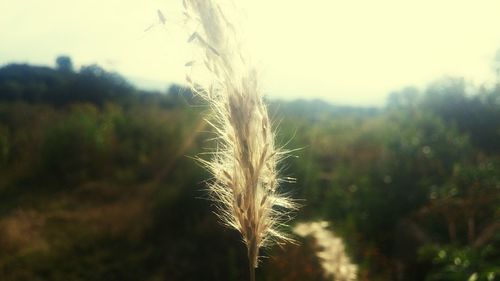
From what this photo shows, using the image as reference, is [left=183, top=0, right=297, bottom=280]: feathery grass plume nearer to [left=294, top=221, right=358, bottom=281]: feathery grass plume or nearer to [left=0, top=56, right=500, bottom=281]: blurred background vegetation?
[left=0, top=56, right=500, bottom=281]: blurred background vegetation

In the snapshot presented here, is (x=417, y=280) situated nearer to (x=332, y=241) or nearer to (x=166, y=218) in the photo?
(x=332, y=241)

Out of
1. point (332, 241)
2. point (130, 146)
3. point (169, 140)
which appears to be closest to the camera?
point (332, 241)

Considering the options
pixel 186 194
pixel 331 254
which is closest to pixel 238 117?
pixel 331 254

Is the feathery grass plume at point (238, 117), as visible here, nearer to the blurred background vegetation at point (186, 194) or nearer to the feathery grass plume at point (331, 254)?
the blurred background vegetation at point (186, 194)

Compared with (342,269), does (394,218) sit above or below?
below

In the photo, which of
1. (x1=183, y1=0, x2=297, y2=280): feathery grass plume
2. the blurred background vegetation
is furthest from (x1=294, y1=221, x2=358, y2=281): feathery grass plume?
(x1=183, y1=0, x2=297, y2=280): feathery grass plume

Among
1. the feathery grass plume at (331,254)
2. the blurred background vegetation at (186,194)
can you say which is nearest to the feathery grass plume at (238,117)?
the blurred background vegetation at (186,194)

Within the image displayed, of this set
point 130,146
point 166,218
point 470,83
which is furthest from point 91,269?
point 470,83

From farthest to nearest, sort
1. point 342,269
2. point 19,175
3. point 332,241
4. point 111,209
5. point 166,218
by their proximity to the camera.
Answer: point 19,175
point 111,209
point 166,218
point 332,241
point 342,269
